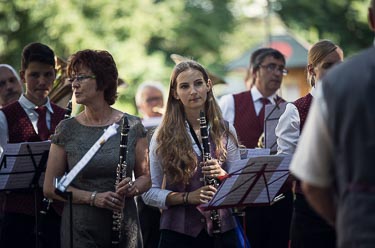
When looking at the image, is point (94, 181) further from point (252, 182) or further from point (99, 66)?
point (252, 182)

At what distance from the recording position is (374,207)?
3.43m

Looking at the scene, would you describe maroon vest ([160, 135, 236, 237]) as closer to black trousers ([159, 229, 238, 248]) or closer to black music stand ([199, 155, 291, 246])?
black trousers ([159, 229, 238, 248])

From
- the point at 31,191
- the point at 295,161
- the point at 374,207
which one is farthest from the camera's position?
the point at 31,191

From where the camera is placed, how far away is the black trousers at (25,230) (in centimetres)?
657

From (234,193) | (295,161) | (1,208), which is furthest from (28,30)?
(295,161)

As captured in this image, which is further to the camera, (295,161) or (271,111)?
(271,111)

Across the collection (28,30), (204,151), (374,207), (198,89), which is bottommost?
(374,207)

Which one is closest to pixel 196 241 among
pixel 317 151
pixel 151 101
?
pixel 317 151

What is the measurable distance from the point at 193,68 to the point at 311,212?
1351 mm

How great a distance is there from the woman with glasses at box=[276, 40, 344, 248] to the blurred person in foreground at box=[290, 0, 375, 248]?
197 centimetres

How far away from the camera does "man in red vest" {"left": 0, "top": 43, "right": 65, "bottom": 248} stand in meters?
6.61

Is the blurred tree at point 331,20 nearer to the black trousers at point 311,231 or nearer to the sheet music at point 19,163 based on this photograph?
the sheet music at point 19,163

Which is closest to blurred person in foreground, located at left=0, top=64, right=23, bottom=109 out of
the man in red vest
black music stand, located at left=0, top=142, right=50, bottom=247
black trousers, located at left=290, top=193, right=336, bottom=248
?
the man in red vest

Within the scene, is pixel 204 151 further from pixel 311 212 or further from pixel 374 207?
pixel 374 207
